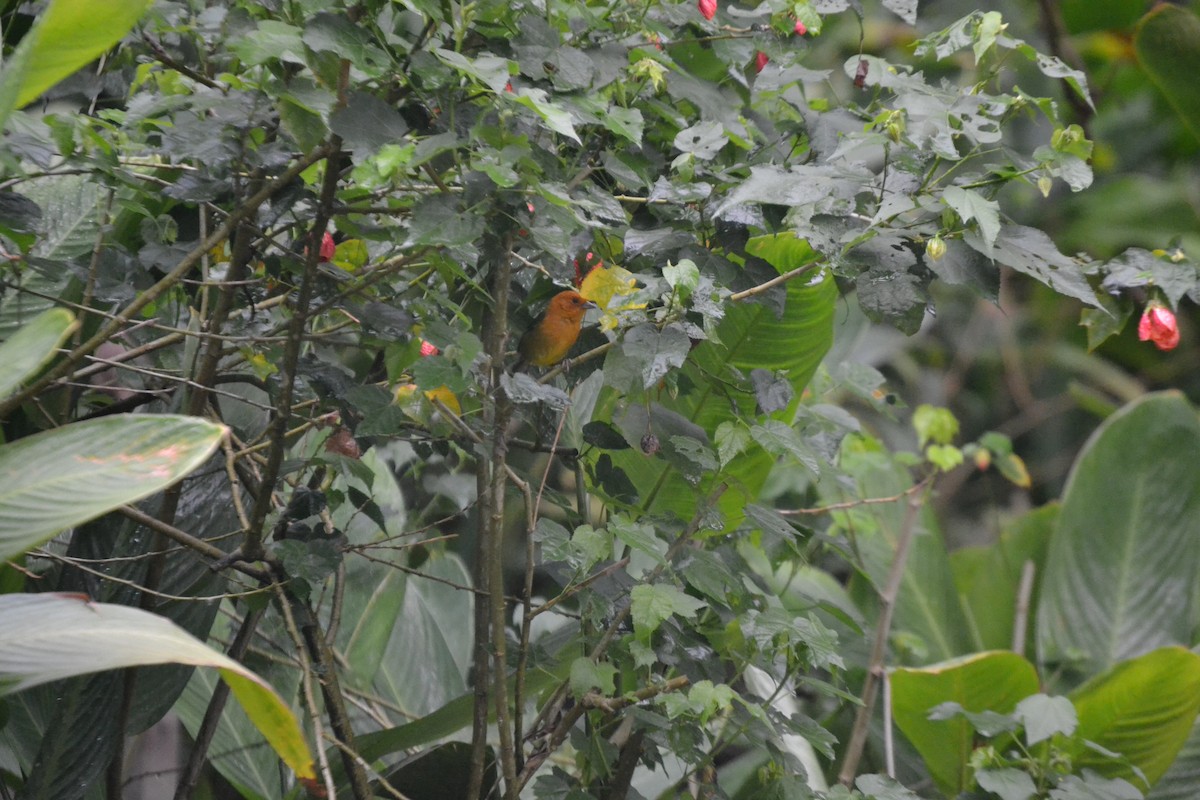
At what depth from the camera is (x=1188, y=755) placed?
1.53 meters

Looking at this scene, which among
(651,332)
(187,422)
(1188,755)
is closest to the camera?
(187,422)

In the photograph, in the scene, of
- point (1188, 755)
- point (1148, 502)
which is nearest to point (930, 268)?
point (1188, 755)

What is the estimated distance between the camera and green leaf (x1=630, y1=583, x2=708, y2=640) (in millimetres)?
854

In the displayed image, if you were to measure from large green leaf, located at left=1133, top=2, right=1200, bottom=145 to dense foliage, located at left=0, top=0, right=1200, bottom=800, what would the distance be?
82cm

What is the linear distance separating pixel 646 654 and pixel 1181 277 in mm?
542

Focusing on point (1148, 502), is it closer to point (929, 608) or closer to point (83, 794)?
point (929, 608)

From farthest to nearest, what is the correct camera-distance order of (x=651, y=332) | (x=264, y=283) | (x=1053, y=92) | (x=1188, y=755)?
(x=1053, y=92) < (x=1188, y=755) < (x=264, y=283) < (x=651, y=332)

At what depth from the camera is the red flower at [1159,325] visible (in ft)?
2.89

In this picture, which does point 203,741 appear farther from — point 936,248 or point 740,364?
point 936,248

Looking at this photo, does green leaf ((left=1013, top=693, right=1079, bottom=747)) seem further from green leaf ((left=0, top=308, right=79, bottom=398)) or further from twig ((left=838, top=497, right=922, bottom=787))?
green leaf ((left=0, top=308, right=79, bottom=398))

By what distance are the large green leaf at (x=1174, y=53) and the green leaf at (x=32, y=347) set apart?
68.2 inches

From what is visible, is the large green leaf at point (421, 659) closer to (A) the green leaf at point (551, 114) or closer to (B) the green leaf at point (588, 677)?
(B) the green leaf at point (588, 677)

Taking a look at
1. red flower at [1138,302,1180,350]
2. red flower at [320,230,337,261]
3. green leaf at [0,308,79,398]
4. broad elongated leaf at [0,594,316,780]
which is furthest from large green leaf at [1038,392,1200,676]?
green leaf at [0,308,79,398]

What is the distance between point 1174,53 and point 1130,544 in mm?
817
